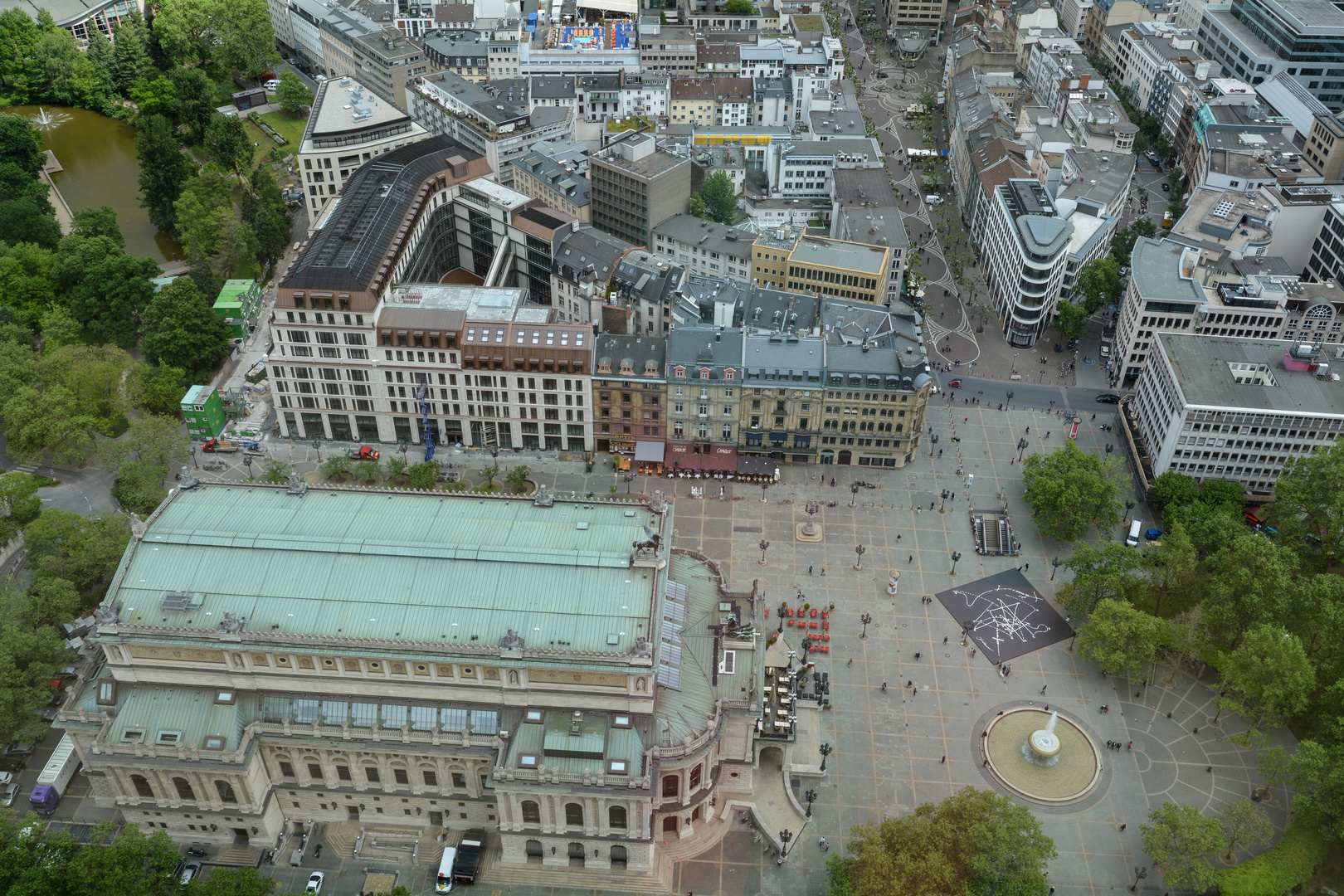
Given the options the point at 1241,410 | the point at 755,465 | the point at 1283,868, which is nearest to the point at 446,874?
the point at 755,465

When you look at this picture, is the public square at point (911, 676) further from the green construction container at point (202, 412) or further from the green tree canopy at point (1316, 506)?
the green tree canopy at point (1316, 506)

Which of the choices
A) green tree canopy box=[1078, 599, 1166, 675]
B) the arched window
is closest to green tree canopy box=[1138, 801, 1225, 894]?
green tree canopy box=[1078, 599, 1166, 675]

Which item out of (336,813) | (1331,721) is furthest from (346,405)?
(1331,721)

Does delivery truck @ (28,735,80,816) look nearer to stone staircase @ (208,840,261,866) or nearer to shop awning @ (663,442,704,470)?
stone staircase @ (208,840,261,866)

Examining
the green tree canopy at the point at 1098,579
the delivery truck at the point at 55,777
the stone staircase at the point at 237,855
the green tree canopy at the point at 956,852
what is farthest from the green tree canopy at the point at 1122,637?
the delivery truck at the point at 55,777

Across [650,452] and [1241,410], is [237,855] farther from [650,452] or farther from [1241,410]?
[1241,410]

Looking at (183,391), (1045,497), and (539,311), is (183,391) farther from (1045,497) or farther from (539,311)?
(1045,497)
